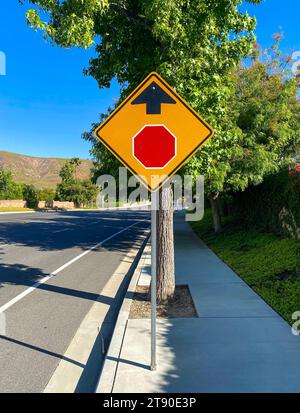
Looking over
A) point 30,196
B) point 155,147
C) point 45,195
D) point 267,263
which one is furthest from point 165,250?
point 45,195

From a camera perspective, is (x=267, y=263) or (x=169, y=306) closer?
(x=169, y=306)

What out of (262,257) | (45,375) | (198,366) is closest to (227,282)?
(262,257)

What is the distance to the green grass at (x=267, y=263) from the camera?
673cm

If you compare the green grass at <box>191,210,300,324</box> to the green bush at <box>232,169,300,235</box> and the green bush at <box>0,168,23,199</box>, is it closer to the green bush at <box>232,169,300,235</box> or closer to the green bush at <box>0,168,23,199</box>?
the green bush at <box>232,169,300,235</box>

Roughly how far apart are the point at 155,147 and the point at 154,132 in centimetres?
19

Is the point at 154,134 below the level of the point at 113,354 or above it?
above

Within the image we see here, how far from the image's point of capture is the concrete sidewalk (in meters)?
3.79

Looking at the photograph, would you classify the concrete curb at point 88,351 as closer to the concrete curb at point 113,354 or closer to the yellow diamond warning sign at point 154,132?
the concrete curb at point 113,354

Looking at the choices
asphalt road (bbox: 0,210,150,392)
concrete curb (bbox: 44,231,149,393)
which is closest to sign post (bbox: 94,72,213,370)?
concrete curb (bbox: 44,231,149,393)

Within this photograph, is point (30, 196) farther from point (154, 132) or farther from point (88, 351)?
point (154, 132)

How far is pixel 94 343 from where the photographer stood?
17.2 feet

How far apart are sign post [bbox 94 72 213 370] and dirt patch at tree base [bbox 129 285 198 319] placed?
6.90ft

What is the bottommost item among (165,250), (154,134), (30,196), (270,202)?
(165,250)

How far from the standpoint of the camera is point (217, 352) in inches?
179
